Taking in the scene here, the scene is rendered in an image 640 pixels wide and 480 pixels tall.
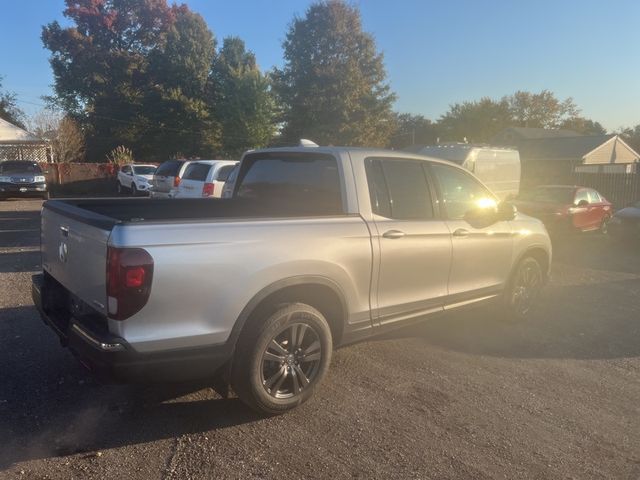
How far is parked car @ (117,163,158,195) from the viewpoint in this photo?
24.9 meters

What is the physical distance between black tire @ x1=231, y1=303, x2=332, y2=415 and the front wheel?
2.78m

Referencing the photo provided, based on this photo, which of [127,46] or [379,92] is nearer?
[379,92]

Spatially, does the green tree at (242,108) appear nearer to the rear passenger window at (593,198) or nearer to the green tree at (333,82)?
the green tree at (333,82)

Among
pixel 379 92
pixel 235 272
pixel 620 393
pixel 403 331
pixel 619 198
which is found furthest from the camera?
pixel 379 92

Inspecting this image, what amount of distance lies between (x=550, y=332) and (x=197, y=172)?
864cm

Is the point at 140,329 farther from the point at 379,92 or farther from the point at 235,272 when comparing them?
the point at 379,92

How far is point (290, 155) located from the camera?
4.98m

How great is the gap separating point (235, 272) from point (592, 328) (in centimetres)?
471

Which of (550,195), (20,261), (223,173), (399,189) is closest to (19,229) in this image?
(20,261)

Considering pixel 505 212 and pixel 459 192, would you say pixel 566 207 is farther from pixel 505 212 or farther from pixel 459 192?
pixel 459 192

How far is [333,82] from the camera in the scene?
39094 millimetres

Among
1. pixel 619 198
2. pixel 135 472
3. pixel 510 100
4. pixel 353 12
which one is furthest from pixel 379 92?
pixel 135 472

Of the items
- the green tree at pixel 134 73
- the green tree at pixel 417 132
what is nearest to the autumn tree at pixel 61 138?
the green tree at pixel 134 73

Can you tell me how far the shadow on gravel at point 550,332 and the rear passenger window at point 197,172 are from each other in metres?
7.26
